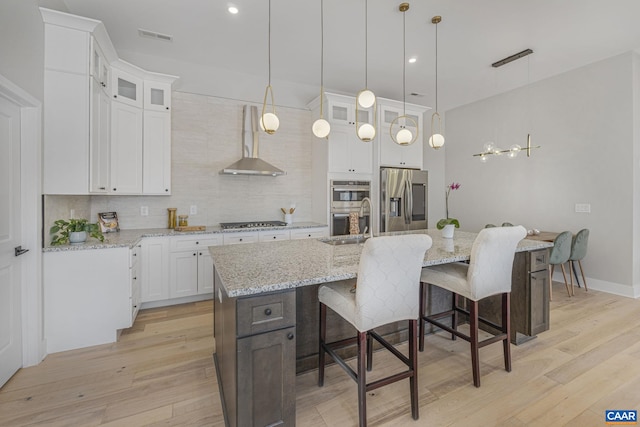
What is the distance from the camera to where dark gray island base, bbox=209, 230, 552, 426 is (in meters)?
1.33

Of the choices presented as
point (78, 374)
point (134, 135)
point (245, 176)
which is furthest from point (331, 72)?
point (78, 374)

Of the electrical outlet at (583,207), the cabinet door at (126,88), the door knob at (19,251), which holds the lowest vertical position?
the door knob at (19,251)

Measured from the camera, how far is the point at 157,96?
11.2ft

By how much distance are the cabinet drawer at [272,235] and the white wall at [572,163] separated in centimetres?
373

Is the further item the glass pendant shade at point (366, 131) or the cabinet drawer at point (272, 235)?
the cabinet drawer at point (272, 235)

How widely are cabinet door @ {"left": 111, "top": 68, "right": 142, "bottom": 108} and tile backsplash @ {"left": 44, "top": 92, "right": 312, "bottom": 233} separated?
540 millimetres

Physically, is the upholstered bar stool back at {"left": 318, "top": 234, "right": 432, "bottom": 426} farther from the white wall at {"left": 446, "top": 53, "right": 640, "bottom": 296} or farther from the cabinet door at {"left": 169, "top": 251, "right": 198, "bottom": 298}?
the white wall at {"left": 446, "top": 53, "right": 640, "bottom": 296}

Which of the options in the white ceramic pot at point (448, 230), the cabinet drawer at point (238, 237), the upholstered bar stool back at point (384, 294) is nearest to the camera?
the upholstered bar stool back at point (384, 294)

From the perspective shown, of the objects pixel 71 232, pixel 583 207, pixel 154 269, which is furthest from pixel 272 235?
pixel 583 207

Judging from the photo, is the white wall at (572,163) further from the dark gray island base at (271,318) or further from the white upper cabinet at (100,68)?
the white upper cabinet at (100,68)

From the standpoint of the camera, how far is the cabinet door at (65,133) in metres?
2.34

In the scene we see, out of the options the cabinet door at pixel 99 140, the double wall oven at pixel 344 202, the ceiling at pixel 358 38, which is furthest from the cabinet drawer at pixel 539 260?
the cabinet door at pixel 99 140

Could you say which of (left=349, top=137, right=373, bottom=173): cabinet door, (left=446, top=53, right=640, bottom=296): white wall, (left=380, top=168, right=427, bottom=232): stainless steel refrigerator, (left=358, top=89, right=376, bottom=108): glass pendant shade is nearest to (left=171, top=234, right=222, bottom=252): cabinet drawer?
(left=349, top=137, right=373, bottom=173): cabinet door

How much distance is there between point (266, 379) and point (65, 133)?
259 cm
